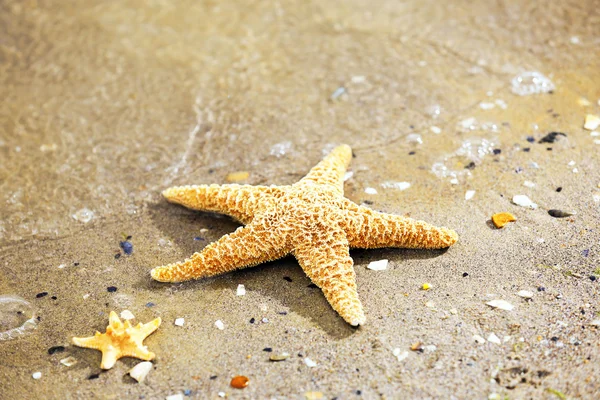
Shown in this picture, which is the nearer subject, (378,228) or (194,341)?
(194,341)

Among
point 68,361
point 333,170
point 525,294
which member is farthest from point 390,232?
point 68,361

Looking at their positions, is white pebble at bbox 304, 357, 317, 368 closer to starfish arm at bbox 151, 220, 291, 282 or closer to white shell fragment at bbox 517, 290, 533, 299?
starfish arm at bbox 151, 220, 291, 282

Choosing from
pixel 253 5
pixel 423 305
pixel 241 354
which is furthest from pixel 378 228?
pixel 253 5

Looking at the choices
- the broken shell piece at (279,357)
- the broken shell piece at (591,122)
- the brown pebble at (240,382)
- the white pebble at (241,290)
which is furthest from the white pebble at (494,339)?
the broken shell piece at (591,122)

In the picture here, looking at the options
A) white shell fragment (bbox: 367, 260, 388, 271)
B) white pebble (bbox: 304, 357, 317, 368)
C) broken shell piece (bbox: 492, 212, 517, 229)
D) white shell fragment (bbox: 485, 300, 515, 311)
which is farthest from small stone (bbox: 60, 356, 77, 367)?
broken shell piece (bbox: 492, 212, 517, 229)

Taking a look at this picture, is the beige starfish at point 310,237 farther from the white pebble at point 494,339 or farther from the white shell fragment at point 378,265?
the white pebble at point 494,339

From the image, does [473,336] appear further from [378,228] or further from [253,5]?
[253,5]
